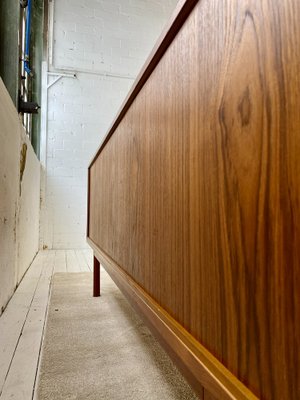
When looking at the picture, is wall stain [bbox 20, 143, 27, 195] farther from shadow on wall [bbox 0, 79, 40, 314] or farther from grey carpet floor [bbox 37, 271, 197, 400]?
grey carpet floor [bbox 37, 271, 197, 400]

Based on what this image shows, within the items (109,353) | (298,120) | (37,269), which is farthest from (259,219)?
(37,269)

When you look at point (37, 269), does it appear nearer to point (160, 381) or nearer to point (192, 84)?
point (160, 381)

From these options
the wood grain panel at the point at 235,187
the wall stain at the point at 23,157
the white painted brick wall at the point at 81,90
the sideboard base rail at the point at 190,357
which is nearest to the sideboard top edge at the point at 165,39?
the wood grain panel at the point at 235,187

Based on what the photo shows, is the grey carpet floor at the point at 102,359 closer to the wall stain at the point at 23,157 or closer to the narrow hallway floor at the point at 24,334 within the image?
the narrow hallway floor at the point at 24,334

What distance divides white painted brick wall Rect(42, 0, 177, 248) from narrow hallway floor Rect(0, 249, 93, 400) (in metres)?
1.39

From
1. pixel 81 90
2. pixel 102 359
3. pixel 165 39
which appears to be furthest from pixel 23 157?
pixel 81 90

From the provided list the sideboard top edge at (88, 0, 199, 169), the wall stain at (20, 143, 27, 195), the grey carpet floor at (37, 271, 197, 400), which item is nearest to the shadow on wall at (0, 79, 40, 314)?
the wall stain at (20, 143, 27, 195)

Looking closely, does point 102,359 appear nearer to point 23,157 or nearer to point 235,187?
point 235,187

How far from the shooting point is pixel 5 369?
958 millimetres

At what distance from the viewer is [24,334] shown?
1.22 metres

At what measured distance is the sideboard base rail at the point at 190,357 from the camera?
13.7 inches

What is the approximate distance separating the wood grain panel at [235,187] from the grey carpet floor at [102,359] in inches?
15.1

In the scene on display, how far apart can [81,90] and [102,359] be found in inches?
140

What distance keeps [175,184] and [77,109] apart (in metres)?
3.68
